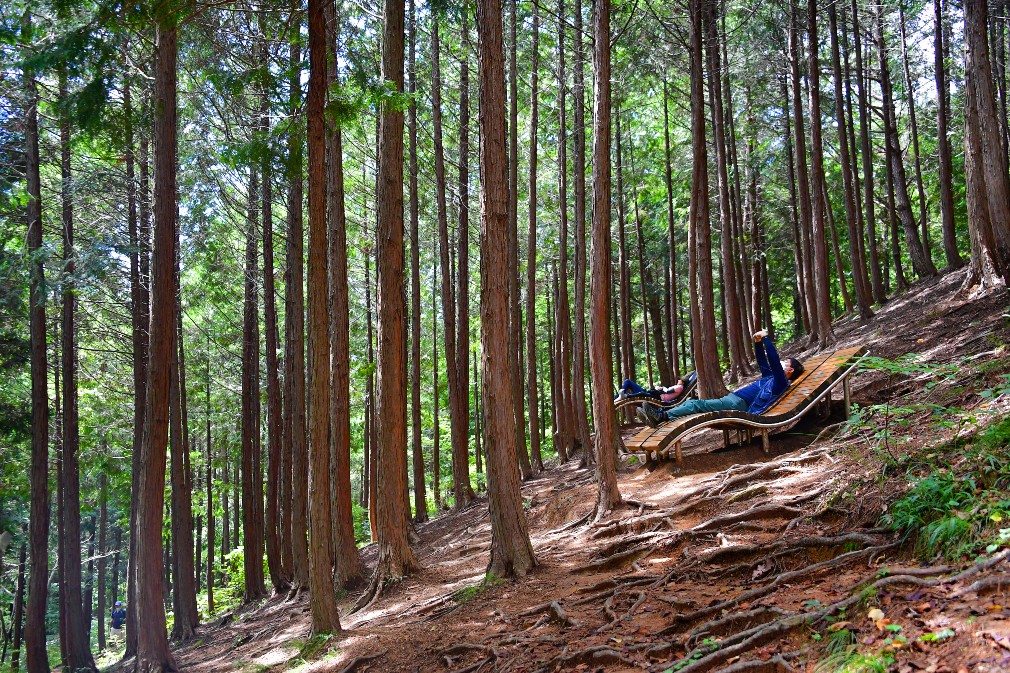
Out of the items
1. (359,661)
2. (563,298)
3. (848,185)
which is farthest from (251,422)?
(848,185)

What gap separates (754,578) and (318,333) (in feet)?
15.7

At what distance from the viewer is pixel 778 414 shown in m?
8.84

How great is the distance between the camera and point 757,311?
69.5ft

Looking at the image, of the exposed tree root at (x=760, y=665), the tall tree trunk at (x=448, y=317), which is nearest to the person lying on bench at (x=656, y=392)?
the tall tree trunk at (x=448, y=317)

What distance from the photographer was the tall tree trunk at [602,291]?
27.6 ft

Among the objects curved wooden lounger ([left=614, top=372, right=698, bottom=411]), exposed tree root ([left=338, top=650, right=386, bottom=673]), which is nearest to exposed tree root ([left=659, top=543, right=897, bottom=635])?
exposed tree root ([left=338, top=650, right=386, bottom=673])

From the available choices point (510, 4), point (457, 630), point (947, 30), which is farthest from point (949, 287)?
point (457, 630)

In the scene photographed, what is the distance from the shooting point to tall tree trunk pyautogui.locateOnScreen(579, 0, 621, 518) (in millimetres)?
8414

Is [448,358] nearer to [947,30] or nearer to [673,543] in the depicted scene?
[673,543]

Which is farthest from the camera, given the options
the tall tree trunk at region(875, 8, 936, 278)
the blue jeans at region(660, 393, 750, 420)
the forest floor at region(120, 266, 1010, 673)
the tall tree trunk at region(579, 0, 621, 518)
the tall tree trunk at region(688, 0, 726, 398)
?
the tall tree trunk at region(875, 8, 936, 278)

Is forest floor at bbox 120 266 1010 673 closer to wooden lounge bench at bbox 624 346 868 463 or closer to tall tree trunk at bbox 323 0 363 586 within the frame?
wooden lounge bench at bbox 624 346 868 463

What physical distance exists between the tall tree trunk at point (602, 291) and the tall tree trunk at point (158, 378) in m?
5.72

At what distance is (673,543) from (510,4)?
1275cm

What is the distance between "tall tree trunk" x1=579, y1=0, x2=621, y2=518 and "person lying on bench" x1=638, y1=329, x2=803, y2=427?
6.07ft
